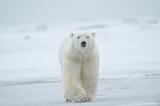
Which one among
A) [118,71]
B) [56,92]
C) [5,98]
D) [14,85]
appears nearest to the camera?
[5,98]

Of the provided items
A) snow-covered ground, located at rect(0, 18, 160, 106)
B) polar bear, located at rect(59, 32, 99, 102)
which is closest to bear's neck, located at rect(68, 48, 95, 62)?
polar bear, located at rect(59, 32, 99, 102)

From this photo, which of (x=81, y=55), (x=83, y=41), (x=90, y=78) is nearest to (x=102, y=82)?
(x=90, y=78)

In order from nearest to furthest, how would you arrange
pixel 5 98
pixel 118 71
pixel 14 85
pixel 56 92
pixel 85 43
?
pixel 85 43 < pixel 5 98 < pixel 56 92 < pixel 14 85 < pixel 118 71

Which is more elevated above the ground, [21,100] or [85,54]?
[85,54]

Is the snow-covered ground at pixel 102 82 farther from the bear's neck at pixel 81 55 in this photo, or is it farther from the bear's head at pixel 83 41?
the bear's head at pixel 83 41

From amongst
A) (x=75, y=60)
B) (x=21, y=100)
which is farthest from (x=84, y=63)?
(x=21, y=100)

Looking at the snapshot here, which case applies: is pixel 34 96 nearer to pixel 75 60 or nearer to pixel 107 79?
pixel 75 60

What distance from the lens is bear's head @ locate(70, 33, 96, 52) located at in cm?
722

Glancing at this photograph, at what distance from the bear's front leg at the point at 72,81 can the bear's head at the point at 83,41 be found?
218 millimetres

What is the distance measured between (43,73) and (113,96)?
152 inches

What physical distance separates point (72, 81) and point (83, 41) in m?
0.53

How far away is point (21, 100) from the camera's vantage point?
7.43 m

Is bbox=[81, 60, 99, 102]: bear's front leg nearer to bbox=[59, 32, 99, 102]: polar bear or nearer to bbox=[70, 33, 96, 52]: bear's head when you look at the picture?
bbox=[59, 32, 99, 102]: polar bear

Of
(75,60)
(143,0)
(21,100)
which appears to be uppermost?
(143,0)
